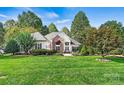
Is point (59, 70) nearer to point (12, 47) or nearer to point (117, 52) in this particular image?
point (12, 47)

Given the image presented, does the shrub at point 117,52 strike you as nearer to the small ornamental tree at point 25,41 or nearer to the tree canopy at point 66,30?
the tree canopy at point 66,30

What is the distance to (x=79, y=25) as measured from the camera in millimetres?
8203

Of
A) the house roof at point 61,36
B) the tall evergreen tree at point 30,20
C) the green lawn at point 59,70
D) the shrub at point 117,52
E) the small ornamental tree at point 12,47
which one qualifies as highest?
the tall evergreen tree at point 30,20

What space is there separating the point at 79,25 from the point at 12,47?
2.96 feet

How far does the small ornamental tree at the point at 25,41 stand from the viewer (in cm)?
827

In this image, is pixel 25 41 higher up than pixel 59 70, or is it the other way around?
pixel 25 41

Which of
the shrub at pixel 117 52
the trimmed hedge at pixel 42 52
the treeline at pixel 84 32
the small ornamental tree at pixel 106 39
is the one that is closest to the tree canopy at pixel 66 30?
the treeline at pixel 84 32

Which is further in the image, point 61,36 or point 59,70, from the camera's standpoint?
point 61,36

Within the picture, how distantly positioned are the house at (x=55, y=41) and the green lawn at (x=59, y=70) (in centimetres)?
13

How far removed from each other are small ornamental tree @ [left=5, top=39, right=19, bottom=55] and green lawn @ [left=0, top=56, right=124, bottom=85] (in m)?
0.08

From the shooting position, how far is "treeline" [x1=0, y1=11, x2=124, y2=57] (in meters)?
8.18

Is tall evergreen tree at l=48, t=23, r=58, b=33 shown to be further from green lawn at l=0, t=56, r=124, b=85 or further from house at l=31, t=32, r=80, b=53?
green lawn at l=0, t=56, r=124, b=85

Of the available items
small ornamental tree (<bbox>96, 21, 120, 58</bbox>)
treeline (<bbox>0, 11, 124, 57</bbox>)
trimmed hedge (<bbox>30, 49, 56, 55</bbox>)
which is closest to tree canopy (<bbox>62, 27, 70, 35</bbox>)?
treeline (<bbox>0, 11, 124, 57</bbox>)

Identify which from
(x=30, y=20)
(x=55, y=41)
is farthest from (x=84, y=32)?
(x=30, y=20)
